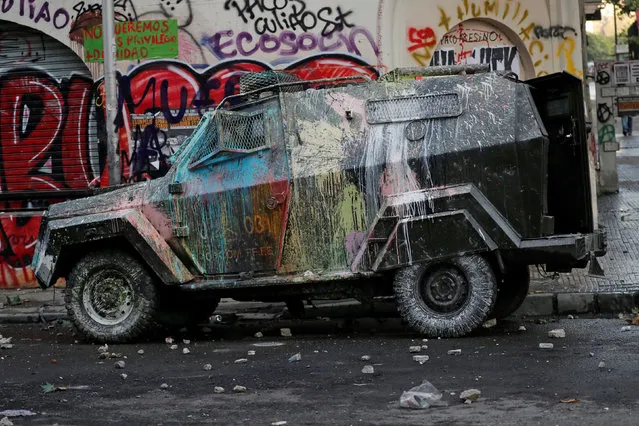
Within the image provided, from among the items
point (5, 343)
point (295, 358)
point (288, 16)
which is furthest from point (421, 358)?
point (288, 16)

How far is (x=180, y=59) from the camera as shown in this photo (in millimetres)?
14234

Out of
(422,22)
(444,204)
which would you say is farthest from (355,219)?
(422,22)

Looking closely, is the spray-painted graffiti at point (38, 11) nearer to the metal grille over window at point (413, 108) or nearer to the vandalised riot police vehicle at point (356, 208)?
the vandalised riot police vehicle at point (356, 208)

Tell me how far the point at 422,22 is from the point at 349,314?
Result: 163 inches

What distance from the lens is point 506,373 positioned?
7.86 metres

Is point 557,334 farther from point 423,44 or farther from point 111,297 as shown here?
point 423,44

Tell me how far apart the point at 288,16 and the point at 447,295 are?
5.62 m

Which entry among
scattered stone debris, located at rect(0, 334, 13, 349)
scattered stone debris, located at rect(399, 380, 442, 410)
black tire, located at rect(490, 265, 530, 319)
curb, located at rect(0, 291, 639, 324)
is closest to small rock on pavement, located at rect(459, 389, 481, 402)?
scattered stone debris, located at rect(399, 380, 442, 410)

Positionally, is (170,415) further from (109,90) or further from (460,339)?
(109,90)

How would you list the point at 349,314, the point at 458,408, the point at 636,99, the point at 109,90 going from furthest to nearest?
the point at 636,99 → the point at 109,90 → the point at 349,314 → the point at 458,408

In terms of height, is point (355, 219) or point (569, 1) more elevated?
point (569, 1)

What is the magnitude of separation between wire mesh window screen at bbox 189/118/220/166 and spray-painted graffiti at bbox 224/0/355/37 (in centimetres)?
413

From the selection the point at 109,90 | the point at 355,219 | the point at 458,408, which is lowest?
the point at 458,408

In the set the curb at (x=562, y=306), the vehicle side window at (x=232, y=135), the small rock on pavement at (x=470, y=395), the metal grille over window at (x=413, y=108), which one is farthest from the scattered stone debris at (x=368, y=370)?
the curb at (x=562, y=306)
